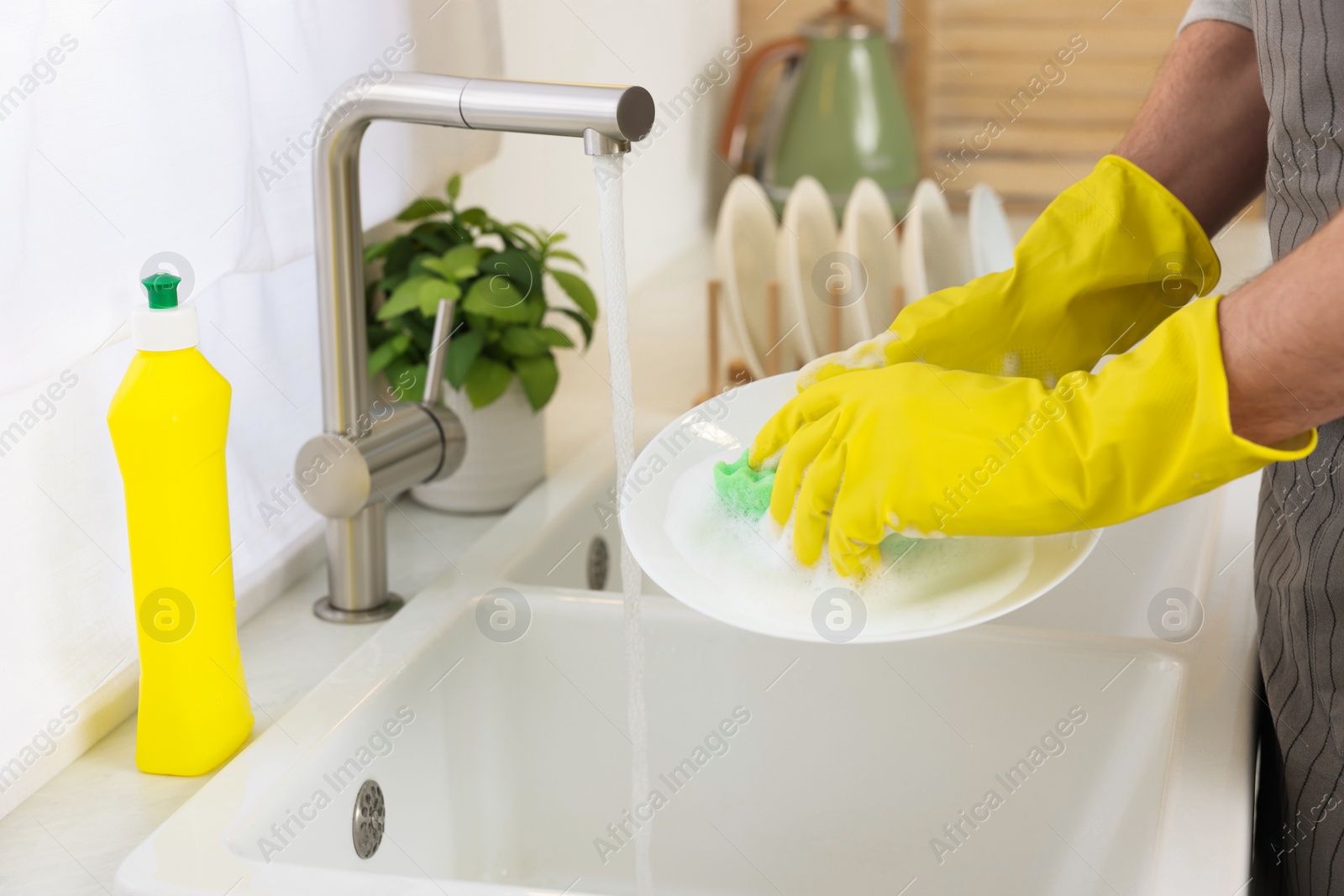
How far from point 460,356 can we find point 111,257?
0.32 meters

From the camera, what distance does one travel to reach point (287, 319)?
99 centimetres

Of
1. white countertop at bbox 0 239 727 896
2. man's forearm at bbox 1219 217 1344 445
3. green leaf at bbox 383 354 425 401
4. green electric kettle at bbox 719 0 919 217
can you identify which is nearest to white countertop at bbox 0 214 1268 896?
white countertop at bbox 0 239 727 896

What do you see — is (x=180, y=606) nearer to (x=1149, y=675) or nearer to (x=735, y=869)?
(x=735, y=869)

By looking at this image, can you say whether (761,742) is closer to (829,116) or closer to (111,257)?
(111,257)

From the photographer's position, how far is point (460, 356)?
3.26 feet

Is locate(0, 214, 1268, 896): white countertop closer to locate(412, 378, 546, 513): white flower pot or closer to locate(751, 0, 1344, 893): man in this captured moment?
locate(412, 378, 546, 513): white flower pot

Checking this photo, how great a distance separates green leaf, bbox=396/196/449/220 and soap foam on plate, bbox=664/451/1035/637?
18.5 inches

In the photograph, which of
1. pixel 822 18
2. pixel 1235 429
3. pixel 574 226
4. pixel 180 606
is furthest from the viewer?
pixel 822 18

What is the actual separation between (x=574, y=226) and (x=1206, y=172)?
2.96 ft

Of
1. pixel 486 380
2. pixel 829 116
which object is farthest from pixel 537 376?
pixel 829 116

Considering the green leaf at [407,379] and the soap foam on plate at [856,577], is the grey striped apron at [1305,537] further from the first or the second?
the green leaf at [407,379]

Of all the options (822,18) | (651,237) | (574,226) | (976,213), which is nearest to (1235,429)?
(976,213)

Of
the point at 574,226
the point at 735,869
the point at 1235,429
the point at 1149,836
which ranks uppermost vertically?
the point at 1235,429

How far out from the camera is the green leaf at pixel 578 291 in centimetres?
110
